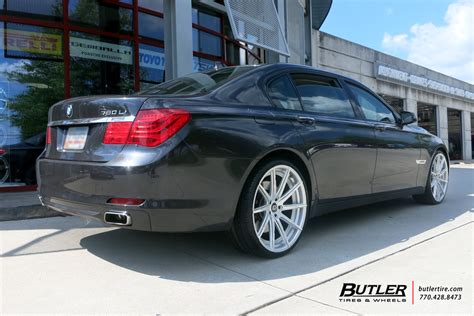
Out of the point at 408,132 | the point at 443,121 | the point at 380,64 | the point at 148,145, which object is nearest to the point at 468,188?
the point at 408,132

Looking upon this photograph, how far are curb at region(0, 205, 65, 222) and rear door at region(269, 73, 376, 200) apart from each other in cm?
291

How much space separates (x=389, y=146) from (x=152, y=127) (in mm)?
2959

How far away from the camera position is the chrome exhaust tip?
9.16 feet

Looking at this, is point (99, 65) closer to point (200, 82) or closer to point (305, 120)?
point (200, 82)

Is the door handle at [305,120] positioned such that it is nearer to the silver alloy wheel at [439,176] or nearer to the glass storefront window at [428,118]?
the silver alloy wheel at [439,176]

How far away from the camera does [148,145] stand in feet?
9.23

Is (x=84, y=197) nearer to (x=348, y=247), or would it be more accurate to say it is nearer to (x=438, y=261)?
(x=348, y=247)

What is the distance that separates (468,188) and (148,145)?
7.17 meters

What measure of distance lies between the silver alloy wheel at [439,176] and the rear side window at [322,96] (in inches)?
86.8

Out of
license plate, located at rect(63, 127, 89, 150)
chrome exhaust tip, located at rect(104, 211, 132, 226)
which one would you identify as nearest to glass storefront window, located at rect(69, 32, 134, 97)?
license plate, located at rect(63, 127, 89, 150)

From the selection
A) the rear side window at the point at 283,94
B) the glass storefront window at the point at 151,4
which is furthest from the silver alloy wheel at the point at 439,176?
the glass storefront window at the point at 151,4

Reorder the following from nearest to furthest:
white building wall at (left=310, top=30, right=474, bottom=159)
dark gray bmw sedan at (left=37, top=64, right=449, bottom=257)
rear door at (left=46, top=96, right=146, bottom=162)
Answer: dark gray bmw sedan at (left=37, top=64, right=449, bottom=257)
rear door at (left=46, top=96, right=146, bottom=162)
white building wall at (left=310, top=30, right=474, bottom=159)

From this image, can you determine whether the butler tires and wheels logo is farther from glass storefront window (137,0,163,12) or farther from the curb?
glass storefront window (137,0,163,12)

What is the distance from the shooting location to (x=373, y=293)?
2.81 meters
